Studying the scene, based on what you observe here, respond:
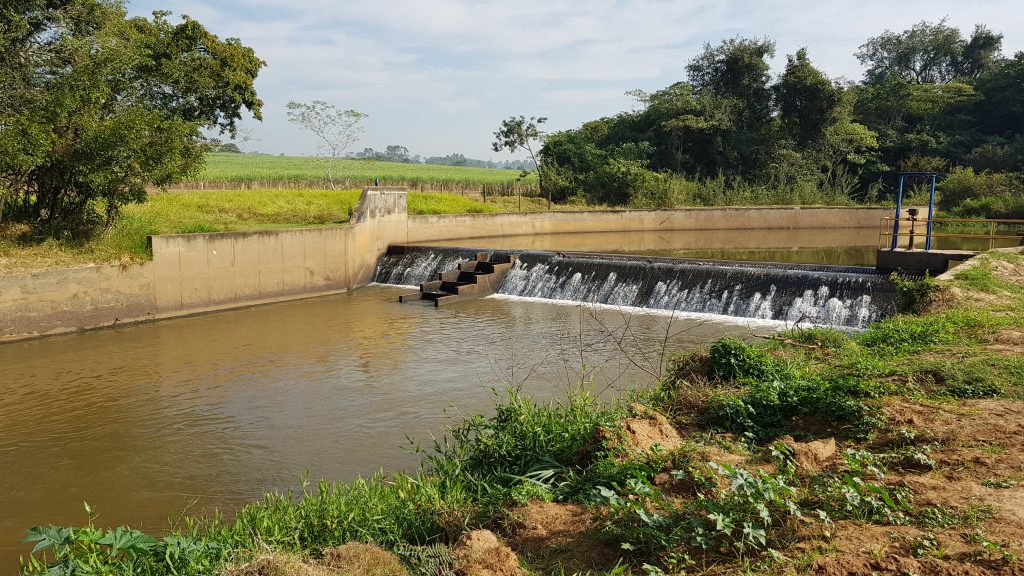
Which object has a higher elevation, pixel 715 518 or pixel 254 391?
pixel 715 518

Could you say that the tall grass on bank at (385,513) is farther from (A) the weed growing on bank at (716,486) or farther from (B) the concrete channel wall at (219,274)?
(B) the concrete channel wall at (219,274)

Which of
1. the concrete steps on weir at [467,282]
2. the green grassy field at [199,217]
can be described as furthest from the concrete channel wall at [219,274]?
the concrete steps on weir at [467,282]

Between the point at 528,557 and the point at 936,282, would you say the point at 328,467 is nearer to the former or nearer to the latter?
the point at 528,557

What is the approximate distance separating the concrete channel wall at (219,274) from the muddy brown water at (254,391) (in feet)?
1.61

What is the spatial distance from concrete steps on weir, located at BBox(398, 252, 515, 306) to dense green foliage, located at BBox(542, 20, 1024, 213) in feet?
52.7

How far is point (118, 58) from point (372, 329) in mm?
7147

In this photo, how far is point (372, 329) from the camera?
43.3ft

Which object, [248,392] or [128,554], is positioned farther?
[248,392]

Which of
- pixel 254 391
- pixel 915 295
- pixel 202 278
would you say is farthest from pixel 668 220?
pixel 254 391

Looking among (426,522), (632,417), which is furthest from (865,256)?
(426,522)

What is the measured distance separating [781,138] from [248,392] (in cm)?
3140

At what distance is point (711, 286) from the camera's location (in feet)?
47.1

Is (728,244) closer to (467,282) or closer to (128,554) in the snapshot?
(467,282)

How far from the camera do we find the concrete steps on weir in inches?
635
